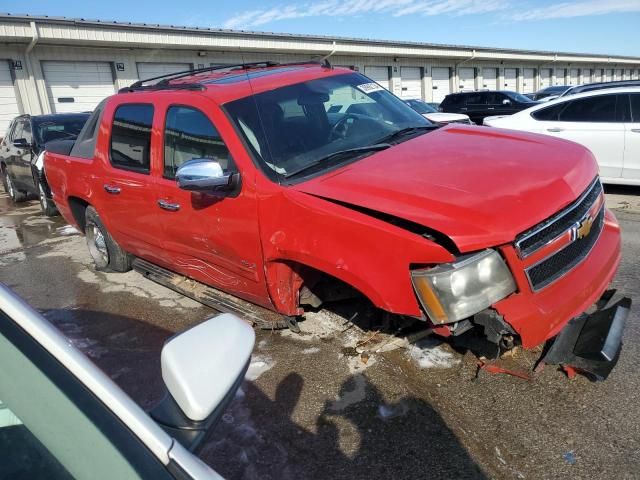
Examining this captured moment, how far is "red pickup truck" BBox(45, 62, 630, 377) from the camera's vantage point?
237 cm

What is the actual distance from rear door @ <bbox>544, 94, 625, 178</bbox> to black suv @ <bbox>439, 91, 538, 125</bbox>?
9089 mm

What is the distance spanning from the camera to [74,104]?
1852cm

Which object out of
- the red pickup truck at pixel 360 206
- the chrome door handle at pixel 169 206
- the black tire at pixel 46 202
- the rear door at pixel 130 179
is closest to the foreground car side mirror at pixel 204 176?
the red pickup truck at pixel 360 206

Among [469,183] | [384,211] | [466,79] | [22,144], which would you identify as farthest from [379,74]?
[384,211]

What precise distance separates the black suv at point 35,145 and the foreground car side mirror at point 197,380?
878 cm

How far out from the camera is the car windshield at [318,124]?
3199mm

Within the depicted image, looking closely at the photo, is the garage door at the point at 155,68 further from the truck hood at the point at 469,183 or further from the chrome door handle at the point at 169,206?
the truck hood at the point at 469,183

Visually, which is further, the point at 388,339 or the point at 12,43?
the point at 12,43

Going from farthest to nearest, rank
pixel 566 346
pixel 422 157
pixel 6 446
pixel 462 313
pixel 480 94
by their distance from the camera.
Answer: pixel 480 94
pixel 422 157
pixel 566 346
pixel 462 313
pixel 6 446

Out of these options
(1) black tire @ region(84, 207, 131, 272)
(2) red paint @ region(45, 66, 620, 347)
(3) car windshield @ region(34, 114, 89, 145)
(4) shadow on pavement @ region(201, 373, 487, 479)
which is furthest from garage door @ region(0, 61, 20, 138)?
(4) shadow on pavement @ region(201, 373, 487, 479)

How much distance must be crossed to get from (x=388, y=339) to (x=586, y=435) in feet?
4.34

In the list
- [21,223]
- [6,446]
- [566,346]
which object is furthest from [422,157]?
[21,223]

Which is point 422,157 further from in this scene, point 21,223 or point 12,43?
point 12,43

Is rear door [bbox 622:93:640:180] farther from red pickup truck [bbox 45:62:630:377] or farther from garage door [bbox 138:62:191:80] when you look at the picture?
garage door [bbox 138:62:191:80]
